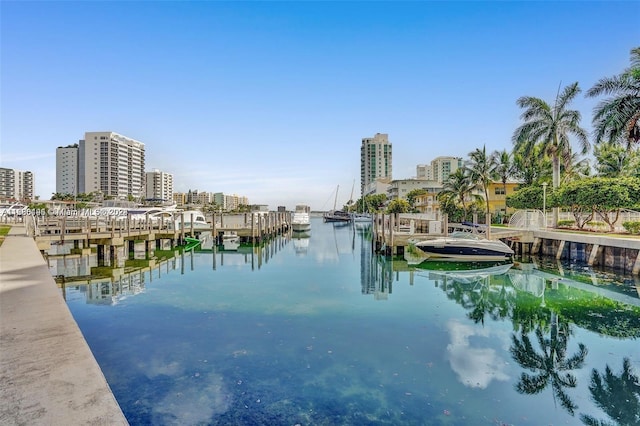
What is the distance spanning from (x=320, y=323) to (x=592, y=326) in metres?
8.47

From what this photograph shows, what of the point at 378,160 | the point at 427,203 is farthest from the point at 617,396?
the point at 378,160

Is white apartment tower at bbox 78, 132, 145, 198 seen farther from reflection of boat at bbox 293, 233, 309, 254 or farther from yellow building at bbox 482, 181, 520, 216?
yellow building at bbox 482, 181, 520, 216

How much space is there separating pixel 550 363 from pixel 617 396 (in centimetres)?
168

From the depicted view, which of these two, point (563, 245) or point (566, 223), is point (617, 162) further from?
point (563, 245)

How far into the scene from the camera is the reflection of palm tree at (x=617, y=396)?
6.50 meters

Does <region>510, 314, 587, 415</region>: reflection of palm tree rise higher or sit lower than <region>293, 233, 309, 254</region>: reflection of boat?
lower

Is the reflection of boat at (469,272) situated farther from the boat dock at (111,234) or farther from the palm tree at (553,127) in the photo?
the boat dock at (111,234)

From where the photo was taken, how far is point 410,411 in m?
6.68

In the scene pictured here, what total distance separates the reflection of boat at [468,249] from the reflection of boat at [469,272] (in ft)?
2.83

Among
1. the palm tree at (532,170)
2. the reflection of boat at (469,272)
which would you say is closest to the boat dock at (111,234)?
the reflection of boat at (469,272)

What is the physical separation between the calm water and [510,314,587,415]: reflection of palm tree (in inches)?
1.7

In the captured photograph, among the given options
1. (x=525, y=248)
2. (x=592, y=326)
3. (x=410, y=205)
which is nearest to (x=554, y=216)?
(x=525, y=248)

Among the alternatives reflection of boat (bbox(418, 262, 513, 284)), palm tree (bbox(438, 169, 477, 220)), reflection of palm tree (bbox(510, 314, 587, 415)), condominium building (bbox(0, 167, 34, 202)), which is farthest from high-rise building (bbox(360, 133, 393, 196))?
reflection of palm tree (bbox(510, 314, 587, 415))

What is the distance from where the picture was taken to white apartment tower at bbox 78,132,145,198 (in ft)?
438
